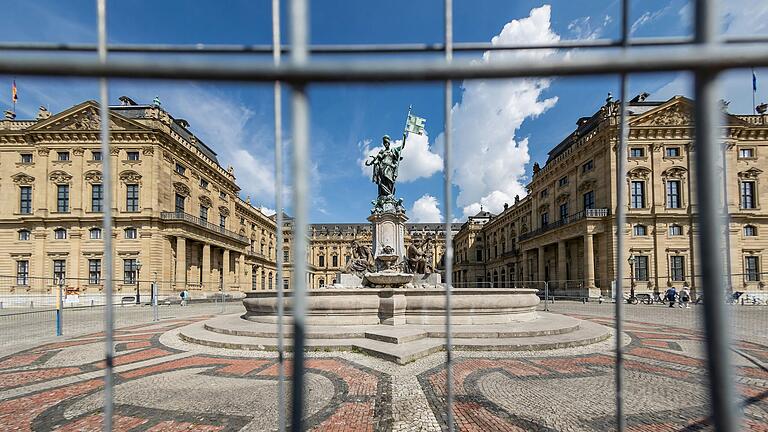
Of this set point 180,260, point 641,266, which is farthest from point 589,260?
point 180,260

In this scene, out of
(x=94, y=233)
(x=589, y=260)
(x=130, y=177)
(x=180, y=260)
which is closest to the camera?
(x=94, y=233)

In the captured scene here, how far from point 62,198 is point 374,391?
4646cm

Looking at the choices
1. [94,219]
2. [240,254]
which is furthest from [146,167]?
[240,254]

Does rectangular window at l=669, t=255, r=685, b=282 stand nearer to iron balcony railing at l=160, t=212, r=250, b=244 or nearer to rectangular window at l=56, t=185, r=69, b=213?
iron balcony railing at l=160, t=212, r=250, b=244

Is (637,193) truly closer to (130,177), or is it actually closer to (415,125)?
(415,125)

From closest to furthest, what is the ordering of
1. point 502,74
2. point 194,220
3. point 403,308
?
1. point 502,74
2. point 403,308
3. point 194,220

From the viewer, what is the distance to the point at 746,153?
36.2m

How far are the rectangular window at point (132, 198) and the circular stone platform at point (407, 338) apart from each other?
34357 mm

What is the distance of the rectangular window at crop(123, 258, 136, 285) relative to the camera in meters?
35.8

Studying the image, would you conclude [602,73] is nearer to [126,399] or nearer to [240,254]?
[126,399]

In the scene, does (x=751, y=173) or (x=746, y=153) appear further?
(x=746, y=153)

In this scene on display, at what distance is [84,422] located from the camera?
444 cm

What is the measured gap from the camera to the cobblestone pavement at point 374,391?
4371 mm

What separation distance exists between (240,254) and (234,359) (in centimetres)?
5256
